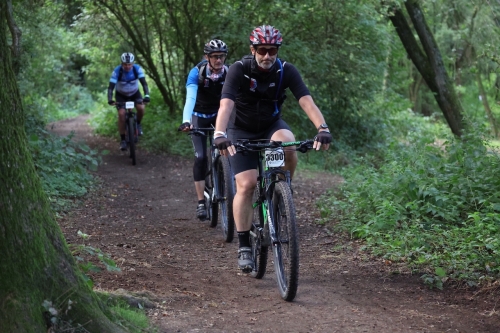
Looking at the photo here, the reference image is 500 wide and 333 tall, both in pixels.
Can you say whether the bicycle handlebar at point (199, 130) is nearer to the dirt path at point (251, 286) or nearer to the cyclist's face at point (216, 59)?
the cyclist's face at point (216, 59)

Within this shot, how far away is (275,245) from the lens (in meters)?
5.62

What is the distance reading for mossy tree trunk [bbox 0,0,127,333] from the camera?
3742 mm

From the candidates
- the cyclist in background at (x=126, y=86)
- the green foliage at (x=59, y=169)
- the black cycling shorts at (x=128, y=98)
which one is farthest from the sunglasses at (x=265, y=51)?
the black cycling shorts at (x=128, y=98)

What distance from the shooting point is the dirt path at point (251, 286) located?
4.98 metres

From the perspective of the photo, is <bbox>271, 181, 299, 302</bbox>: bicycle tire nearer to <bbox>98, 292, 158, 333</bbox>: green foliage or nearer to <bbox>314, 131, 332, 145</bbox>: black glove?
<bbox>314, 131, 332, 145</bbox>: black glove

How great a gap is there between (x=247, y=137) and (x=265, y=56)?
2.59ft

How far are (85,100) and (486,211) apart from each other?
3402 cm

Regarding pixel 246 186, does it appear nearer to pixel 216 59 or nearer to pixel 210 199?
pixel 216 59

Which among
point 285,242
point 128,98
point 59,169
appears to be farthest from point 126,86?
point 285,242

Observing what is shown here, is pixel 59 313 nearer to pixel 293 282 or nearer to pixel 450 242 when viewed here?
pixel 293 282

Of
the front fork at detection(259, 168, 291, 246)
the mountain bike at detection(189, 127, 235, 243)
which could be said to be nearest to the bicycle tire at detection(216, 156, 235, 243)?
the mountain bike at detection(189, 127, 235, 243)

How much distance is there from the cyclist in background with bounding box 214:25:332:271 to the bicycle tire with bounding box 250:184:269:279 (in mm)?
63

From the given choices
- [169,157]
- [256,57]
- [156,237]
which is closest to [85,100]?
[169,157]

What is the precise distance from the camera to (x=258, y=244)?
606cm
